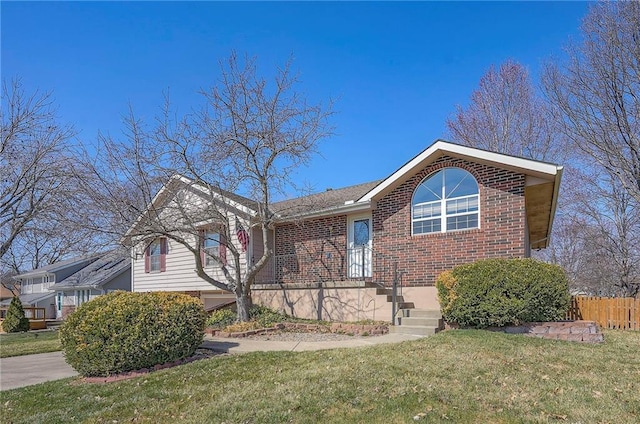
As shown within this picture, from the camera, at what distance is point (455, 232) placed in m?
11.9

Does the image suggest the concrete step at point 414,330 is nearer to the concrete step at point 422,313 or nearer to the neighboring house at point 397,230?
the concrete step at point 422,313

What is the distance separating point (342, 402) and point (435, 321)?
5768 millimetres

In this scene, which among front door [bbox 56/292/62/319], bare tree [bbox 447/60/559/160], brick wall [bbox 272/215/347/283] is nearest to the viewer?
brick wall [bbox 272/215/347/283]

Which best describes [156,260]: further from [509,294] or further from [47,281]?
[47,281]

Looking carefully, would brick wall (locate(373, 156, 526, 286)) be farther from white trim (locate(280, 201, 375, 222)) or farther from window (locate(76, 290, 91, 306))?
window (locate(76, 290, 91, 306))

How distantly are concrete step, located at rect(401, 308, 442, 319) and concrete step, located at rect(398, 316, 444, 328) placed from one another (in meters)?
0.20

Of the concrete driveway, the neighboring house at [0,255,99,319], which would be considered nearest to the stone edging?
the concrete driveway

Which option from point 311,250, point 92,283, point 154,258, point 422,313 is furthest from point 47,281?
point 422,313

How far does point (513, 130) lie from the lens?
24.1 metres

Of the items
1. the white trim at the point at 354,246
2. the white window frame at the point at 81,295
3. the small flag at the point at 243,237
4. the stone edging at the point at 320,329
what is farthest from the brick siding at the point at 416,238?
the white window frame at the point at 81,295

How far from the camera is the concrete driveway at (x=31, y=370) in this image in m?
7.34

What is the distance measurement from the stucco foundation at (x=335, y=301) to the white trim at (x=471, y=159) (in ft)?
9.37

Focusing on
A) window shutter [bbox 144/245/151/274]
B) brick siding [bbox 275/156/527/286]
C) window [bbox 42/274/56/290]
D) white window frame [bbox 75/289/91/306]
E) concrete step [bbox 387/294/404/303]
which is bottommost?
white window frame [bbox 75/289/91/306]

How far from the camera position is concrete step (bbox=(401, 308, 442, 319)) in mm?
10636
